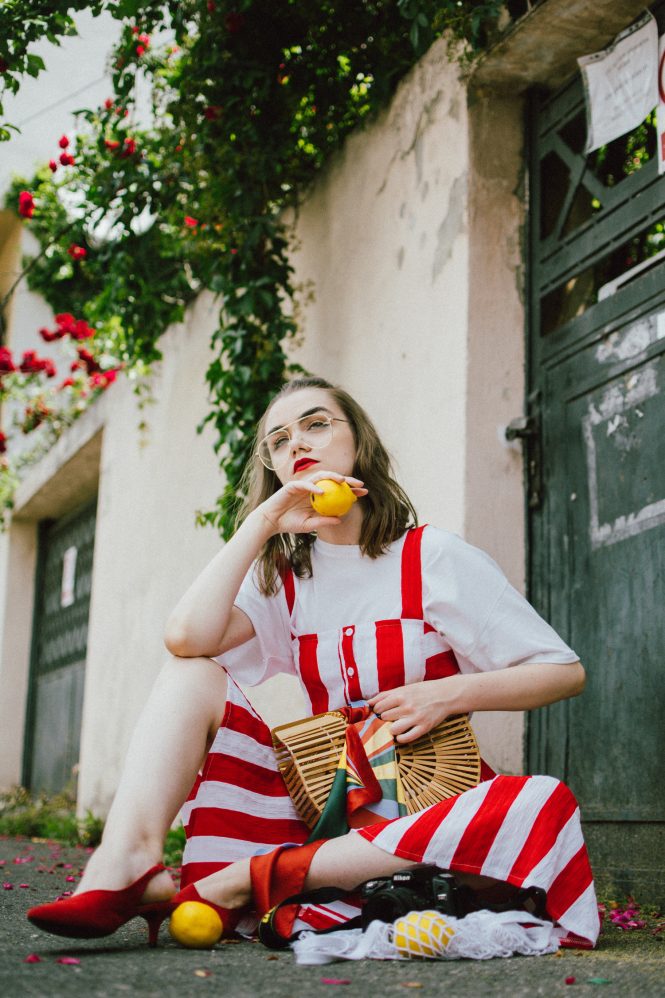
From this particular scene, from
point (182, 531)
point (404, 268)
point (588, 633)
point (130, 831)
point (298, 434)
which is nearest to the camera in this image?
point (130, 831)

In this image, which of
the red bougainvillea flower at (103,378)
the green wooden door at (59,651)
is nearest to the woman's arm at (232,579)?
the red bougainvillea flower at (103,378)

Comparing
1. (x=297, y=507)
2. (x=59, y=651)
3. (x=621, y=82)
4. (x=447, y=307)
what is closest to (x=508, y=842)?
(x=297, y=507)

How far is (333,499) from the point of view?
2.21m

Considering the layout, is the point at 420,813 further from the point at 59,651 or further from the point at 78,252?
the point at 59,651

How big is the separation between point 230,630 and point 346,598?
0.85 ft

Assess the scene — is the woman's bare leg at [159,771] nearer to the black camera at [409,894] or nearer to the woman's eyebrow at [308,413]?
the black camera at [409,894]

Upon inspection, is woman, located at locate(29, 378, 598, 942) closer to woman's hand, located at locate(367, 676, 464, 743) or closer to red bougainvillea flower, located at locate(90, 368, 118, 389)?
woman's hand, located at locate(367, 676, 464, 743)

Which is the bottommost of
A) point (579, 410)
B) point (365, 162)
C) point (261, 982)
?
point (261, 982)

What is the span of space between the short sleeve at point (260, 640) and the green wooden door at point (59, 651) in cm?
527

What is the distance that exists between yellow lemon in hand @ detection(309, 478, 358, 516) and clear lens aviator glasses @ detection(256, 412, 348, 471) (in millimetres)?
181

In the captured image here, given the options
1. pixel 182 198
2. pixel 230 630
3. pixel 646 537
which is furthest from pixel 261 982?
pixel 182 198

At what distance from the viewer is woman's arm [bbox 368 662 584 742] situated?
1980mm

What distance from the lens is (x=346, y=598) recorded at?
2250mm

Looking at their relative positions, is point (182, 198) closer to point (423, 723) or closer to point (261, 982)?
point (423, 723)
